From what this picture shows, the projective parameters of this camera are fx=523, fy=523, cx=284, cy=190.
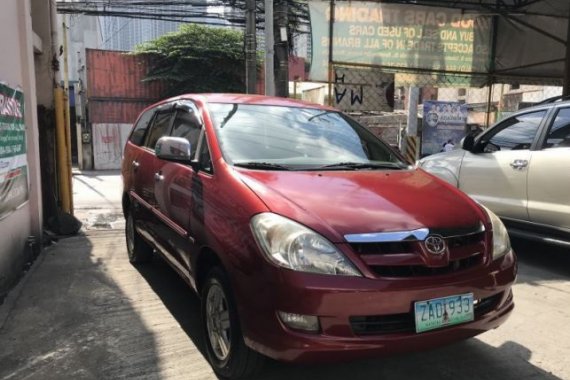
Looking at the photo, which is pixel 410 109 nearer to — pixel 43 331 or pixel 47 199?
pixel 47 199

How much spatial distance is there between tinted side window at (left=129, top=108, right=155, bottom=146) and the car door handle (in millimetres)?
3743

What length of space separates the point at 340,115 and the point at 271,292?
7.28 feet

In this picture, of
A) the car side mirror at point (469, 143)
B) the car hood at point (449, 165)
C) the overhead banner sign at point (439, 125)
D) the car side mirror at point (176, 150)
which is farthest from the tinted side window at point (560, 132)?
the overhead banner sign at point (439, 125)

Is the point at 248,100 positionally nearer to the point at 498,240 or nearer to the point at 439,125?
the point at 498,240

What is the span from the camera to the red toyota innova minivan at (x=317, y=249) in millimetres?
2439

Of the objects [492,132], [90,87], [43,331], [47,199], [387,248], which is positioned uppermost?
[90,87]

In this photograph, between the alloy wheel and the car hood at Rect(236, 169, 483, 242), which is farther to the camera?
the alloy wheel

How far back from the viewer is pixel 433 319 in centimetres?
257

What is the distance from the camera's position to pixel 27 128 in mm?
5633

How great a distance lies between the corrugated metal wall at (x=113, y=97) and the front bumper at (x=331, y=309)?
2055 cm

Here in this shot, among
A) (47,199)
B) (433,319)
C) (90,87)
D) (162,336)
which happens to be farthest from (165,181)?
(90,87)

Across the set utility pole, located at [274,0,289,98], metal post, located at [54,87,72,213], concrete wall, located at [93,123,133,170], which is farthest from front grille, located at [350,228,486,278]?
concrete wall, located at [93,123,133,170]

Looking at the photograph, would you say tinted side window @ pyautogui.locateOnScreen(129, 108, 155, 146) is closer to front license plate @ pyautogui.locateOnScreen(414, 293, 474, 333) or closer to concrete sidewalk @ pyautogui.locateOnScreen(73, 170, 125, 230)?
concrete sidewalk @ pyautogui.locateOnScreen(73, 170, 125, 230)

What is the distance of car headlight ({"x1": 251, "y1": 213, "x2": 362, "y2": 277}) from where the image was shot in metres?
2.45
